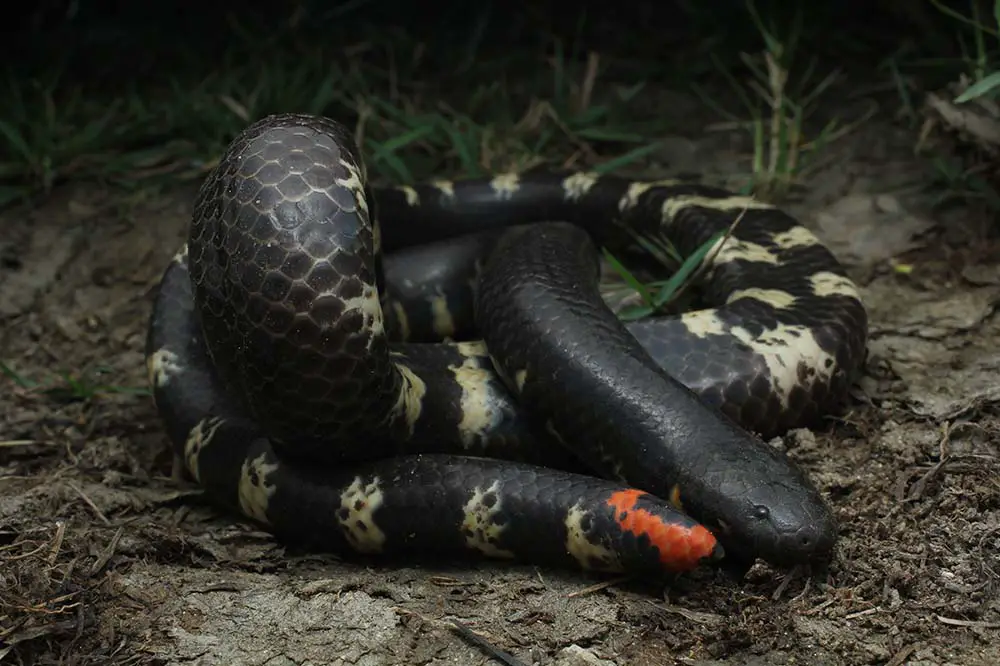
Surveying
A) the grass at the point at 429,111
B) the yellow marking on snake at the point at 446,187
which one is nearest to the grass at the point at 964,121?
the grass at the point at 429,111

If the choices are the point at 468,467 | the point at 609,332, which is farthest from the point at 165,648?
the point at 609,332

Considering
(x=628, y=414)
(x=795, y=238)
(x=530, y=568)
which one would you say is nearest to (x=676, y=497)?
(x=628, y=414)

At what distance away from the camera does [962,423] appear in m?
3.75

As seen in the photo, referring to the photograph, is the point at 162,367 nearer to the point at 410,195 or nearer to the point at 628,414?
the point at 410,195

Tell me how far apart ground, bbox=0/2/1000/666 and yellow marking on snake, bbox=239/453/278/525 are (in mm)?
66

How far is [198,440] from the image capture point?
12.8 ft

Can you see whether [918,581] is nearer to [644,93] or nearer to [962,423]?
[962,423]

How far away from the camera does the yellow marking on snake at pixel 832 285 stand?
4.29 m

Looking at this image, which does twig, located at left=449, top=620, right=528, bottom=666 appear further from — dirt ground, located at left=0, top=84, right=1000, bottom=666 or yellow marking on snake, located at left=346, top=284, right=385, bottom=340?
yellow marking on snake, located at left=346, top=284, right=385, bottom=340

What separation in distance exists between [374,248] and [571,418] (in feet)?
2.61

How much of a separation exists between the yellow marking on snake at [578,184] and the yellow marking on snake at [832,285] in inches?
48.6

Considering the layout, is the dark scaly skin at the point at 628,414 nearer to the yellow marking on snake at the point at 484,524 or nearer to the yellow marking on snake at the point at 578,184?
the yellow marking on snake at the point at 484,524

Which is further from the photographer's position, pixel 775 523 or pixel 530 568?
pixel 530 568

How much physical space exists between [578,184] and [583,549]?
95.7 inches
